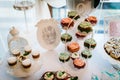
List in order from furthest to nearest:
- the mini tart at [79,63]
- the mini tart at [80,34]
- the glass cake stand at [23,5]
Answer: the glass cake stand at [23,5], the mini tart at [80,34], the mini tart at [79,63]

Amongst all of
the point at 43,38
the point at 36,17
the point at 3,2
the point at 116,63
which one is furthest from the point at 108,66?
the point at 3,2

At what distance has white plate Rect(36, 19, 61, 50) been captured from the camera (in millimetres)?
1003

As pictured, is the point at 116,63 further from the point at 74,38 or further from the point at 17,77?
the point at 17,77

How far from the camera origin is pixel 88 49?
91cm

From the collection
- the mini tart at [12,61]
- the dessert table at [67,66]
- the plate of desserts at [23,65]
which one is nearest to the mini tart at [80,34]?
the dessert table at [67,66]

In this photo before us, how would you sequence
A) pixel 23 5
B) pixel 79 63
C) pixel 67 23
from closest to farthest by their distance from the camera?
pixel 79 63
pixel 67 23
pixel 23 5

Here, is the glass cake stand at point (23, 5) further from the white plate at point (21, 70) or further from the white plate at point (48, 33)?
the white plate at point (21, 70)

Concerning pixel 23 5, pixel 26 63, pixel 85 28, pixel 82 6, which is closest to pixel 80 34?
pixel 85 28

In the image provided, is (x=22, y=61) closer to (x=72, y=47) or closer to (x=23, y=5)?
(x=72, y=47)

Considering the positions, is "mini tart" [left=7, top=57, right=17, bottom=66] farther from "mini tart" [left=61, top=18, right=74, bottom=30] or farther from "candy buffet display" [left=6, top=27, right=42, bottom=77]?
"mini tart" [left=61, top=18, right=74, bottom=30]

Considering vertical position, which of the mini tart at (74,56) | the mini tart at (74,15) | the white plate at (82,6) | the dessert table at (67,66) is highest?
the white plate at (82,6)

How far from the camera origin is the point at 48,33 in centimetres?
101

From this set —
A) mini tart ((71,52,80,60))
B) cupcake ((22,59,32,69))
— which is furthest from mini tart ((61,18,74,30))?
cupcake ((22,59,32,69))

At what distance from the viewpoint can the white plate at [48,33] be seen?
1.00 m
